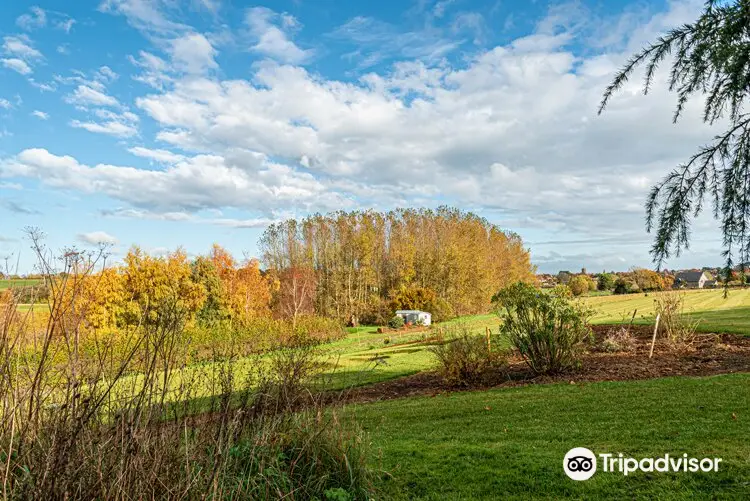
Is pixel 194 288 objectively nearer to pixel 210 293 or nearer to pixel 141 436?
pixel 210 293

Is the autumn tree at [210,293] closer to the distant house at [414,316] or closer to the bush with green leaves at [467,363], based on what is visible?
the distant house at [414,316]

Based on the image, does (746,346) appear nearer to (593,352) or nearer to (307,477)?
(593,352)

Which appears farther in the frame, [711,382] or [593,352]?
[593,352]

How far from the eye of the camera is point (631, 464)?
155 inches

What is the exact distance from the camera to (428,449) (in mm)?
4812

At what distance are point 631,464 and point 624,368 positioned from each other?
573 centimetres

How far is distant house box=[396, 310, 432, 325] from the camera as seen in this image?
30328 mm

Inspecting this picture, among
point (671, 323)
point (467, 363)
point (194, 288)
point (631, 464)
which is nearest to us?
point (631, 464)

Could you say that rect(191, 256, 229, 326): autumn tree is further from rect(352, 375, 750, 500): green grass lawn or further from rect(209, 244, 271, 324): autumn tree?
rect(352, 375, 750, 500): green grass lawn

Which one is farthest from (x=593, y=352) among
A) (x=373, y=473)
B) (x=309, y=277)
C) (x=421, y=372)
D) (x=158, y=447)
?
(x=309, y=277)

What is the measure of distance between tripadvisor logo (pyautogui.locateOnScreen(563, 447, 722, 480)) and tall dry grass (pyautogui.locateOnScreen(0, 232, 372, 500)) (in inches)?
71.7

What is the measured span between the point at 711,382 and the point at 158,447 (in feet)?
25.8

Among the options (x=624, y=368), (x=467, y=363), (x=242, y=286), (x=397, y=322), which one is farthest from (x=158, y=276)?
(x=624, y=368)

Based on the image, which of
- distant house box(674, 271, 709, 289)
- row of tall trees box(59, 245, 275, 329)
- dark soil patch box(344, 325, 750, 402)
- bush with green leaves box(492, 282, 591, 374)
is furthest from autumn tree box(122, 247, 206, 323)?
distant house box(674, 271, 709, 289)
